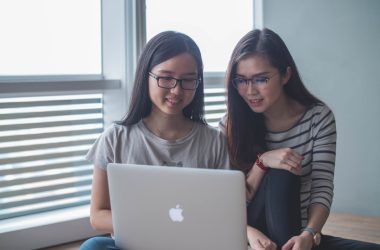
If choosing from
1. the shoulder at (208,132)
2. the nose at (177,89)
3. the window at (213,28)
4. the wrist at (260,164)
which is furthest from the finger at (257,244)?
the window at (213,28)

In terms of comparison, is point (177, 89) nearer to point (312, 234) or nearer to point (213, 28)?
point (312, 234)

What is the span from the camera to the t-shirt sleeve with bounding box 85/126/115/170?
155 cm

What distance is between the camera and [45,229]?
2.31 metres

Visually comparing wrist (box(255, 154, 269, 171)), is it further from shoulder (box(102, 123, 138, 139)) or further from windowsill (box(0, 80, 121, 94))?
windowsill (box(0, 80, 121, 94))

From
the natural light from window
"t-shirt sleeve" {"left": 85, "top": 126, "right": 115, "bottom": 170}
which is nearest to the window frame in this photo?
the natural light from window

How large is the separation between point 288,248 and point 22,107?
150 cm

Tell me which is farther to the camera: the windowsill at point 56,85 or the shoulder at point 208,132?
the windowsill at point 56,85

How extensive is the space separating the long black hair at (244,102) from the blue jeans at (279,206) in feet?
0.64

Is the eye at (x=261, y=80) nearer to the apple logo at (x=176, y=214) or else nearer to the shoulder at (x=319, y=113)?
the shoulder at (x=319, y=113)

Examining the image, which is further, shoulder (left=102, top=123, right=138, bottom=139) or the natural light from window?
the natural light from window

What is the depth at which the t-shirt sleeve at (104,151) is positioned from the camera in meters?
1.55

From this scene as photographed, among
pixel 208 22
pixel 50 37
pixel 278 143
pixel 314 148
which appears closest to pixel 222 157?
pixel 278 143

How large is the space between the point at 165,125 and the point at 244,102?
305 mm

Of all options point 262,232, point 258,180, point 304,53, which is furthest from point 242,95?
point 304,53
